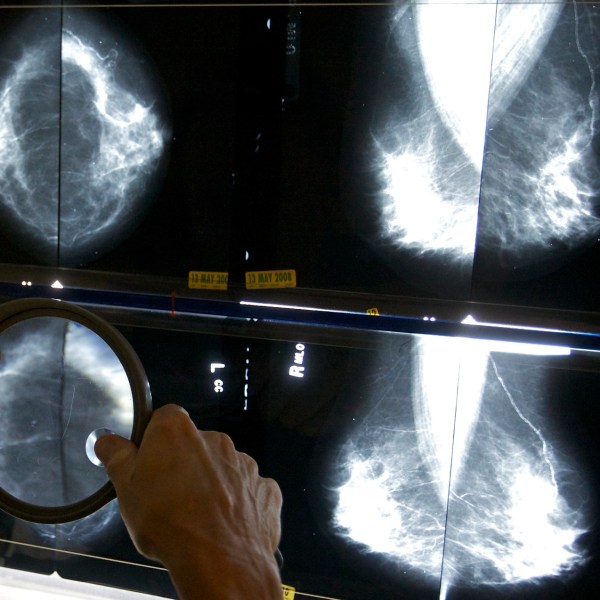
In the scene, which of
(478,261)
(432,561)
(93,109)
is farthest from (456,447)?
(93,109)

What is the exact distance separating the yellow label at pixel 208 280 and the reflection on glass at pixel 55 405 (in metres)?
0.32

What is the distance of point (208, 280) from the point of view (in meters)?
1.57

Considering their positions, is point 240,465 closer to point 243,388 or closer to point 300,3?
point 243,388

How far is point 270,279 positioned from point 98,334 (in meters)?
0.58

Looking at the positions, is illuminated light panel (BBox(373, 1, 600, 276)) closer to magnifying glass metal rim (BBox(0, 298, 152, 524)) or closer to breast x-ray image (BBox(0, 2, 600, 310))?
breast x-ray image (BBox(0, 2, 600, 310))

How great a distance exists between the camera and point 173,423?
818 mm

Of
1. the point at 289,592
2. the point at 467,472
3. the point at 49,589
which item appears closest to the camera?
the point at 467,472

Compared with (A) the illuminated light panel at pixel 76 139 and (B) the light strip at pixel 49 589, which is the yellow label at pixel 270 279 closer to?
(A) the illuminated light panel at pixel 76 139

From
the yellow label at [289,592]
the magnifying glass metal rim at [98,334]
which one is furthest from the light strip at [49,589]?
the magnifying glass metal rim at [98,334]

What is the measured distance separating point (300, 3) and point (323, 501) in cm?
110

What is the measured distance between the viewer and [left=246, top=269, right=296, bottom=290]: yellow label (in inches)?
60.5

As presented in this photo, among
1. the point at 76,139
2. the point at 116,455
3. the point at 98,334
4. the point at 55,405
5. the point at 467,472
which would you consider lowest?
the point at 467,472

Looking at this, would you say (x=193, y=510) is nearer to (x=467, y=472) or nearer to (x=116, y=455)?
(x=116, y=455)

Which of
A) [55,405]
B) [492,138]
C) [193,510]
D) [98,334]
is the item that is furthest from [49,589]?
[492,138]
